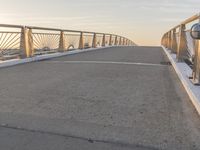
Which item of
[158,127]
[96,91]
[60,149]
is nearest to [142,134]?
[158,127]

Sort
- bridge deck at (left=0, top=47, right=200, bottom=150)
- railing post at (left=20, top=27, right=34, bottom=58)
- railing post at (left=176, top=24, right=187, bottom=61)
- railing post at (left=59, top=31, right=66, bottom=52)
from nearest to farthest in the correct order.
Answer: bridge deck at (left=0, top=47, right=200, bottom=150) → railing post at (left=176, top=24, right=187, bottom=61) → railing post at (left=20, top=27, right=34, bottom=58) → railing post at (left=59, top=31, right=66, bottom=52)

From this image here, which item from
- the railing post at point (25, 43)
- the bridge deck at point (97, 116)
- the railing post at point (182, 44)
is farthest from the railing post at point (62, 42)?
the bridge deck at point (97, 116)

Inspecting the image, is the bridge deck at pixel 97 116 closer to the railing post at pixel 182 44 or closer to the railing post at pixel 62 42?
the railing post at pixel 182 44

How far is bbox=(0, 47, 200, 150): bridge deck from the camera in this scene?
3564 millimetres

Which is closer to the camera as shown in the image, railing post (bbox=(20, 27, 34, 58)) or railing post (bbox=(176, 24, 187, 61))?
railing post (bbox=(176, 24, 187, 61))

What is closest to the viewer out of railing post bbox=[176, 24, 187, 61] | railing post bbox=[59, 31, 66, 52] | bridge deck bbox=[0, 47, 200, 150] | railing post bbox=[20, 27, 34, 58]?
bridge deck bbox=[0, 47, 200, 150]

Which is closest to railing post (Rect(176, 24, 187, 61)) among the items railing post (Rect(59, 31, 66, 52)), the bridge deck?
the bridge deck

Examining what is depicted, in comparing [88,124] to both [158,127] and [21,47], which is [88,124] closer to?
[158,127]

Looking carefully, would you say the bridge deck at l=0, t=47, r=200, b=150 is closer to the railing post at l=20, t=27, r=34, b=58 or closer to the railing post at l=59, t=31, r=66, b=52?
the railing post at l=20, t=27, r=34, b=58

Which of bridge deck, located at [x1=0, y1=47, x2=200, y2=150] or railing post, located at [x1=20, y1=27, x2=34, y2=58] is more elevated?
railing post, located at [x1=20, y1=27, x2=34, y2=58]

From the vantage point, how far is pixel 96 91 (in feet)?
20.3

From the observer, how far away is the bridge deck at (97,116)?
3.56 metres

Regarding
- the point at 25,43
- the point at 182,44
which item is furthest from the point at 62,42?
the point at 182,44

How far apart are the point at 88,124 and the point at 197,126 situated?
1.41 m
